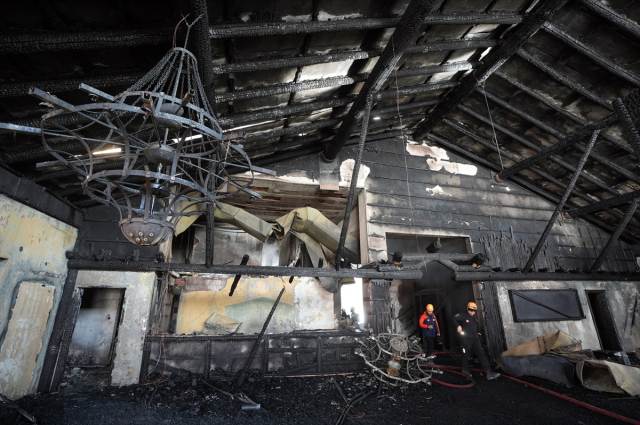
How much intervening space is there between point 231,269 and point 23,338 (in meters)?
3.35

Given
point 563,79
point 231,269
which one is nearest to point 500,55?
point 563,79

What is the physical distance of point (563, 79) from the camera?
6.15 m

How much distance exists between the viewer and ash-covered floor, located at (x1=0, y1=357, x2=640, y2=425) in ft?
13.6

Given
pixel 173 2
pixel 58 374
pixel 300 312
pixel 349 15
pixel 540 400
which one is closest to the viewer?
pixel 173 2

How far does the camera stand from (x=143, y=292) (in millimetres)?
6199

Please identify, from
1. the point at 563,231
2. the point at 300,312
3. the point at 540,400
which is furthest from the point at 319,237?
the point at 563,231

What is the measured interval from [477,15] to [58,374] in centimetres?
946

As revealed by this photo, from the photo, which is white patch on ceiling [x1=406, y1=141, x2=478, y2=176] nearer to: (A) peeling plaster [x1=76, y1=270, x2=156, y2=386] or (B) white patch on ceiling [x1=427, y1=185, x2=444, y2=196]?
(B) white patch on ceiling [x1=427, y1=185, x2=444, y2=196]

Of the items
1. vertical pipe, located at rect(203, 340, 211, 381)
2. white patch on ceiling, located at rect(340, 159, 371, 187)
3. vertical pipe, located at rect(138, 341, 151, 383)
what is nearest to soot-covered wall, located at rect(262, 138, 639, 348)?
white patch on ceiling, located at rect(340, 159, 371, 187)

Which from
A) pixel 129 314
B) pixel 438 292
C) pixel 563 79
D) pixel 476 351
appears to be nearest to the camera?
pixel 129 314

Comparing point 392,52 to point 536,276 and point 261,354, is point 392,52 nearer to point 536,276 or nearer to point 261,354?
point 261,354

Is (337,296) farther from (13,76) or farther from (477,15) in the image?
(13,76)

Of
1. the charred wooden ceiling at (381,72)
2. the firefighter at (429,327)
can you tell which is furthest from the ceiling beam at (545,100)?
the firefighter at (429,327)

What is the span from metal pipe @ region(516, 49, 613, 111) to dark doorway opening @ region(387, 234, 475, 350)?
4135 millimetres
